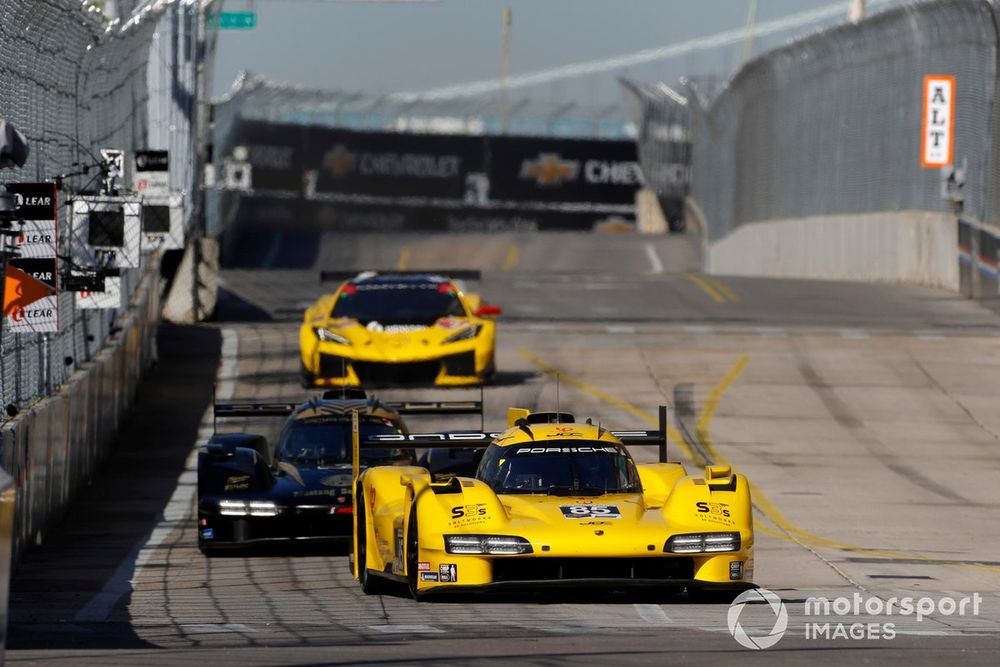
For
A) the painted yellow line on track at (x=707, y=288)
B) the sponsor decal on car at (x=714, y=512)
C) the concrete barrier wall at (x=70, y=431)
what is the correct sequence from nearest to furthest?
the sponsor decal on car at (x=714, y=512) < the concrete barrier wall at (x=70, y=431) < the painted yellow line on track at (x=707, y=288)

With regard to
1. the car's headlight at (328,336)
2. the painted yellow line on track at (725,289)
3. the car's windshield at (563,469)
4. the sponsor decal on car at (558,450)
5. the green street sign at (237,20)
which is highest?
the green street sign at (237,20)

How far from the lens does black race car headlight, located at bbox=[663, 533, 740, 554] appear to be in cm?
1036

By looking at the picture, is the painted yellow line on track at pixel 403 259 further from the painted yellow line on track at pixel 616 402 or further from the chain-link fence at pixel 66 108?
the painted yellow line on track at pixel 616 402

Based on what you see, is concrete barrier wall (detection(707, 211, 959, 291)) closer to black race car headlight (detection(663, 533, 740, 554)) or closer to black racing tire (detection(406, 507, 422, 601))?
black race car headlight (detection(663, 533, 740, 554))

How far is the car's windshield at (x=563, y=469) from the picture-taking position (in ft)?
37.4

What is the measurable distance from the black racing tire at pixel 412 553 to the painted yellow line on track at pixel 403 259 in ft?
161

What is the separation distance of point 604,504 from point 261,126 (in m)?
66.2

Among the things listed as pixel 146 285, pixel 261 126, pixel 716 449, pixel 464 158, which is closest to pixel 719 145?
pixel 464 158

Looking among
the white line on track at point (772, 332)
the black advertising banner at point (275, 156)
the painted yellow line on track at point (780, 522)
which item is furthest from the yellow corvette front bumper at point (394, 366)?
the black advertising banner at point (275, 156)

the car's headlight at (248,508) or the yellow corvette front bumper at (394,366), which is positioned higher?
the yellow corvette front bumper at (394,366)

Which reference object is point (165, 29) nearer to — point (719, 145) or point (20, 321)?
point (20, 321)

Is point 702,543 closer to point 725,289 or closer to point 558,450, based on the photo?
point 558,450

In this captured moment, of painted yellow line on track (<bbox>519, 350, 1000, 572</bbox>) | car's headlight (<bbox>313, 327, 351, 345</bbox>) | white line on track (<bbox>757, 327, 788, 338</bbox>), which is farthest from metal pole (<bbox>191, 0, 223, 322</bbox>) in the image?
white line on track (<bbox>757, 327, 788, 338</bbox>)

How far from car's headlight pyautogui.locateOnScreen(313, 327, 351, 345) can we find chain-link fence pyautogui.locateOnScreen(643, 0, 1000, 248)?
54.8ft
